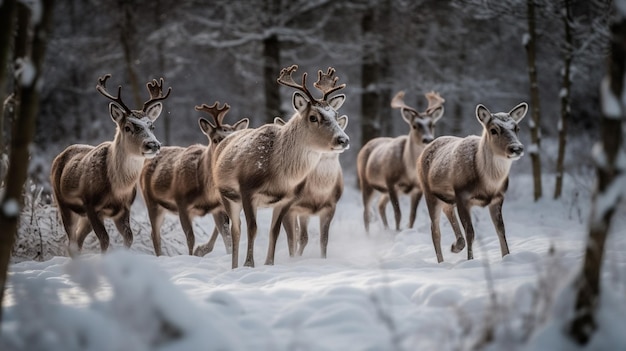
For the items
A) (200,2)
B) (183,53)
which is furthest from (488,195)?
(183,53)

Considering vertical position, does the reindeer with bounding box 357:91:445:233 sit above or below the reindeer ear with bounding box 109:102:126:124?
below

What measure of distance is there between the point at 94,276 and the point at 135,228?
5820 mm

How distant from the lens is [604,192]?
3.28 m

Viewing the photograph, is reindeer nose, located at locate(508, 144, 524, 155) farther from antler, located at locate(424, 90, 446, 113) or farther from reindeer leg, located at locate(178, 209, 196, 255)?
antler, located at locate(424, 90, 446, 113)

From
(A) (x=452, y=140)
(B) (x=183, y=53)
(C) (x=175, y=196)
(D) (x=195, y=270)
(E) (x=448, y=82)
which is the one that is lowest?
(D) (x=195, y=270)

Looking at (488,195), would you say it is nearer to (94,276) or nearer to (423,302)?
(423,302)

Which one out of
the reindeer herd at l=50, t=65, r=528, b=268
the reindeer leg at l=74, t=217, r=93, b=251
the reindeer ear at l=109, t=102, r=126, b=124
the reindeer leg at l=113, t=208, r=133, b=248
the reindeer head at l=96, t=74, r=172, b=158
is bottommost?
the reindeer leg at l=74, t=217, r=93, b=251

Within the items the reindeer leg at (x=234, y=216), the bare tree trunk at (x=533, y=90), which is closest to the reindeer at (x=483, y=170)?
the reindeer leg at (x=234, y=216)

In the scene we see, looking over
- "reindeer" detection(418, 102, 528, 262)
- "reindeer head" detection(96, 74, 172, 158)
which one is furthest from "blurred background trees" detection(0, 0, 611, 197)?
"reindeer" detection(418, 102, 528, 262)

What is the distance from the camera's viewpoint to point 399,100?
496 inches

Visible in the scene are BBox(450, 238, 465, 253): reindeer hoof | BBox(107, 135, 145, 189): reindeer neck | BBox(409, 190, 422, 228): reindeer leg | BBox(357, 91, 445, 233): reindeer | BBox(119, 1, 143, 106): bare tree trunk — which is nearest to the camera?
BBox(107, 135, 145, 189): reindeer neck

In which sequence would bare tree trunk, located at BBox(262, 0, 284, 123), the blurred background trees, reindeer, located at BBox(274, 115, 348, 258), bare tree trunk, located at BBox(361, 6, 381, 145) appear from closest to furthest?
reindeer, located at BBox(274, 115, 348, 258) → the blurred background trees → bare tree trunk, located at BBox(262, 0, 284, 123) → bare tree trunk, located at BBox(361, 6, 381, 145)

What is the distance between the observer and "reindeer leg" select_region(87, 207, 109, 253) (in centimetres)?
696

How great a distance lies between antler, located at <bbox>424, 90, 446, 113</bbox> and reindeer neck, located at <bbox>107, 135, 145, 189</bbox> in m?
5.84
